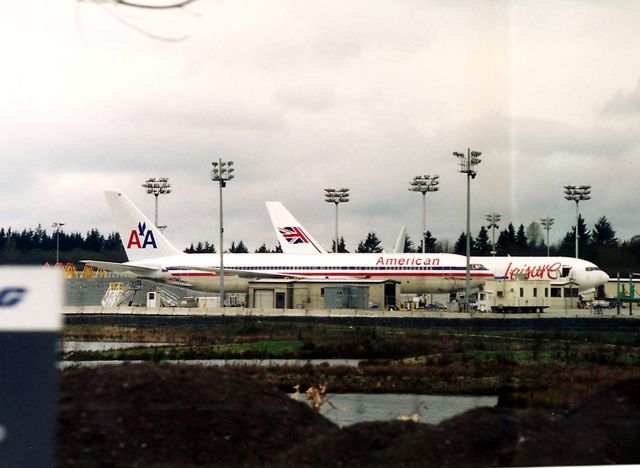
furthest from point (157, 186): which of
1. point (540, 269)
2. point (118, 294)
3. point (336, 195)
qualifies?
point (540, 269)

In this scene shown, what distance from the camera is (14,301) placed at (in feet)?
28.8

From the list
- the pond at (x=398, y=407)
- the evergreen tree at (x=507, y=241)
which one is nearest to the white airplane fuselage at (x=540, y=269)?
the evergreen tree at (x=507, y=241)

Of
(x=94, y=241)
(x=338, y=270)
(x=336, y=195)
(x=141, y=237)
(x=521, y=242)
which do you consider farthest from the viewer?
(x=338, y=270)

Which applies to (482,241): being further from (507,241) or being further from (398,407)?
(398,407)

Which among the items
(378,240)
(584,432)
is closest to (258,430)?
(584,432)

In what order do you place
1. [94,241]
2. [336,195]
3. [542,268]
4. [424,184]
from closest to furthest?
1. [94,241]
2. [336,195]
3. [424,184]
4. [542,268]

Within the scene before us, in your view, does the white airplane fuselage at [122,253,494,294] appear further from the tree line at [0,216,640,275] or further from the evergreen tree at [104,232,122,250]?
the evergreen tree at [104,232,122,250]

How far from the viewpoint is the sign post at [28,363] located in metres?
8.89

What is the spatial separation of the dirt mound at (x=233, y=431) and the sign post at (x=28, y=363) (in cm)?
26

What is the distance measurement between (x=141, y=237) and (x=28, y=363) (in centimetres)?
715

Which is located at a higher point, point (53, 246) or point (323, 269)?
point (323, 269)

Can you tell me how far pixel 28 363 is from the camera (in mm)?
9633

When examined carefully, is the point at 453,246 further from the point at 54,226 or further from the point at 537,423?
the point at 54,226

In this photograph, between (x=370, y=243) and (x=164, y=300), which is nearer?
(x=370, y=243)
